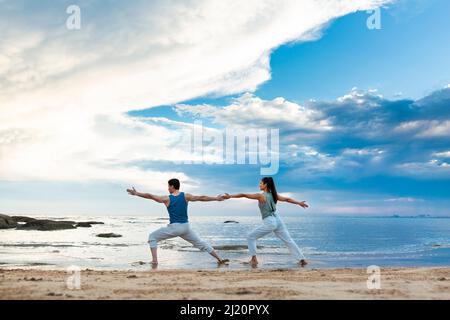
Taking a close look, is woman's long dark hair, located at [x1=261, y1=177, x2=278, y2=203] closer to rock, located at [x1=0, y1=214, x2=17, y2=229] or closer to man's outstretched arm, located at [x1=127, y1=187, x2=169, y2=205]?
man's outstretched arm, located at [x1=127, y1=187, x2=169, y2=205]

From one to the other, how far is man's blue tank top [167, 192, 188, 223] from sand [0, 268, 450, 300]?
2.47 meters

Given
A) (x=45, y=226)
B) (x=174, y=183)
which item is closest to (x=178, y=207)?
(x=174, y=183)

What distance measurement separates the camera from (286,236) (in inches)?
551

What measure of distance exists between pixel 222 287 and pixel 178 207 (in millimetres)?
4768

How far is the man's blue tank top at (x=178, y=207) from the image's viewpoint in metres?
13.0

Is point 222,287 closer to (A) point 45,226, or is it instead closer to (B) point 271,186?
(B) point 271,186

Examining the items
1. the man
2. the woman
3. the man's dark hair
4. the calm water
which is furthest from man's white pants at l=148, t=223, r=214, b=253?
the woman

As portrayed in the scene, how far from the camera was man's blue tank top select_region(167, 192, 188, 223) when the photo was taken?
12961 millimetres

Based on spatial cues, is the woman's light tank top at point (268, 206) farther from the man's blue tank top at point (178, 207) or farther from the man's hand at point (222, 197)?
the man's blue tank top at point (178, 207)

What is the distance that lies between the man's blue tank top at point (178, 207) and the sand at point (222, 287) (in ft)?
8.12
